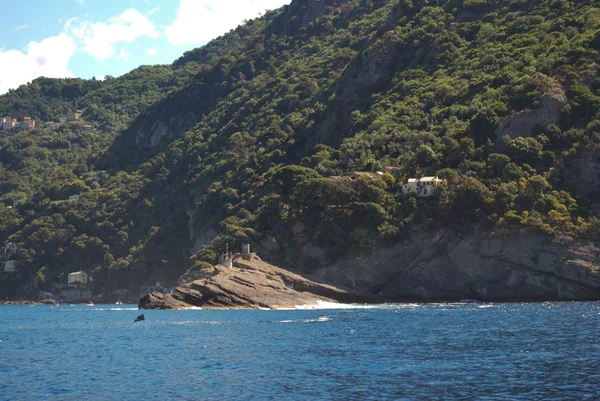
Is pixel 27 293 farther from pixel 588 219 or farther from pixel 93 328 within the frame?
pixel 588 219

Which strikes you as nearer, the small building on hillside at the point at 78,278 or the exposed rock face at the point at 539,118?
the exposed rock face at the point at 539,118

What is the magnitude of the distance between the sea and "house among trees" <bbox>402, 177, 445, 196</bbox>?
35.3 meters

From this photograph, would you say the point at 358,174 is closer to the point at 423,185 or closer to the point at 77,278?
the point at 423,185

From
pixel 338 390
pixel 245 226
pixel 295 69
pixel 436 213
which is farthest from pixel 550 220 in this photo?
pixel 295 69

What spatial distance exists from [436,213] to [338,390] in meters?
73.8

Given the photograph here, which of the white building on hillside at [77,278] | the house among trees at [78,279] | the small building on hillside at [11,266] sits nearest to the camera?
the house among trees at [78,279]

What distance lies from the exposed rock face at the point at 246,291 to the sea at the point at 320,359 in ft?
64.2

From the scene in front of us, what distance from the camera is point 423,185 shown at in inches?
4390

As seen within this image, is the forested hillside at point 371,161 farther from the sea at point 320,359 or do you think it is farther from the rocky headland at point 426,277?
A: the sea at point 320,359

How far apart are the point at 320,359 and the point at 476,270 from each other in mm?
59020

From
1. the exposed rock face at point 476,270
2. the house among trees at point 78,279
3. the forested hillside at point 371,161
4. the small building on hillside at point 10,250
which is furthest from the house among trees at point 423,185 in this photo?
the small building on hillside at point 10,250

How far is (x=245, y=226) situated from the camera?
122m

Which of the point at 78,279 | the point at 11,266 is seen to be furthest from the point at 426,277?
the point at 11,266

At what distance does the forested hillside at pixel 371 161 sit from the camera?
107 m
